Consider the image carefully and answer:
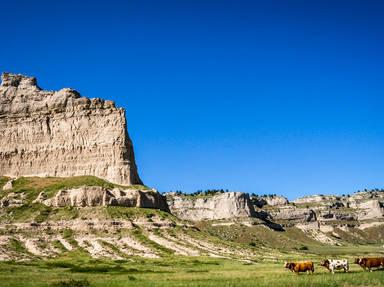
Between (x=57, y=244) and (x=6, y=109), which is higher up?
(x=6, y=109)

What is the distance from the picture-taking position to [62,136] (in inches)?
6329

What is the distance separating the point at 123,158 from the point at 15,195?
105 ft

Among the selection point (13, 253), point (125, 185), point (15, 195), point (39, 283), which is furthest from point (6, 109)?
point (39, 283)

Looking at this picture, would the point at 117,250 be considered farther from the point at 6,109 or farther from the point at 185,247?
the point at 6,109

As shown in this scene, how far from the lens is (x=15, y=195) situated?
450ft

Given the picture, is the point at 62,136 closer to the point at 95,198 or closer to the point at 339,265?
the point at 95,198

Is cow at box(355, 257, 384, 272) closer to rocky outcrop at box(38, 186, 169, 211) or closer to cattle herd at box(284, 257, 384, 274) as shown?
cattle herd at box(284, 257, 384, 274)

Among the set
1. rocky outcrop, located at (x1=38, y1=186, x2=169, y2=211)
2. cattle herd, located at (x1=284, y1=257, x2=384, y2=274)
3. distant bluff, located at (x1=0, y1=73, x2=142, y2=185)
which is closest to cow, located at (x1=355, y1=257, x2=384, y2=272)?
cattle herd, located at (x1=284, y1=257, x2=384, y2=274)

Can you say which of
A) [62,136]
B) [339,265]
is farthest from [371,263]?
[62,136]

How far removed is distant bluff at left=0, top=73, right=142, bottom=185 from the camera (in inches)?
6004

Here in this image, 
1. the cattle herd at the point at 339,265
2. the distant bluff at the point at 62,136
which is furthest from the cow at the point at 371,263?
the distant bluff at the point at 62,136

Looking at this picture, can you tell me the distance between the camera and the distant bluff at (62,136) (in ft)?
500

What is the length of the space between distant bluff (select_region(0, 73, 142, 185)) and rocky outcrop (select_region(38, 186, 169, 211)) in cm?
1186

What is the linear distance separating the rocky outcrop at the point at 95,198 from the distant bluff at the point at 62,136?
1186 centimetres
